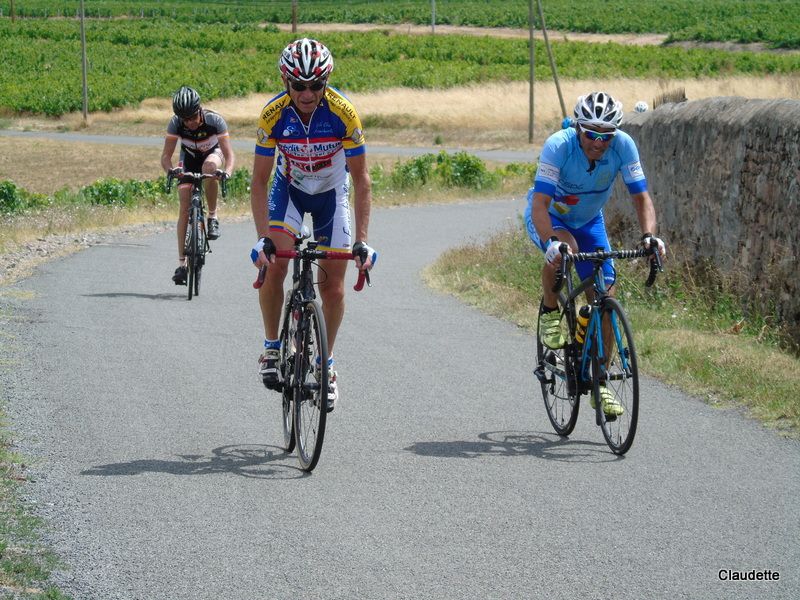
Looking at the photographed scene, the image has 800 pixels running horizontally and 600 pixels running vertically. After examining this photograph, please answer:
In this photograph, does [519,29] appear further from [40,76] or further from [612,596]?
[612,596]

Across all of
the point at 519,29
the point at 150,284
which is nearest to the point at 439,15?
the point at 519,29

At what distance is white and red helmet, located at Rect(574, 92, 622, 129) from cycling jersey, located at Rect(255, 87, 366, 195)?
1.37 m

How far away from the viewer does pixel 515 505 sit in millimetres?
6328

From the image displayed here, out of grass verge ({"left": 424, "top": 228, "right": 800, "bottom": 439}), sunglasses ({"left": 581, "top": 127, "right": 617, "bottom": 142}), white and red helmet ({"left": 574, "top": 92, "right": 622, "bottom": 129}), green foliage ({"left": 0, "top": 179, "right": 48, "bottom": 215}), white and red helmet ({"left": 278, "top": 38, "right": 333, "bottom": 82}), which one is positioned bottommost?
green foliage ({"left": 0, "top": 179, "right": 48, "bottom": 215})

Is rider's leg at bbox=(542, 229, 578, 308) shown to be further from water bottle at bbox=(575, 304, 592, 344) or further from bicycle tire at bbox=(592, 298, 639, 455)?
bicycle tire at bbox=(592, 298, 639, 455)

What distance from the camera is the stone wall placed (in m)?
10.9

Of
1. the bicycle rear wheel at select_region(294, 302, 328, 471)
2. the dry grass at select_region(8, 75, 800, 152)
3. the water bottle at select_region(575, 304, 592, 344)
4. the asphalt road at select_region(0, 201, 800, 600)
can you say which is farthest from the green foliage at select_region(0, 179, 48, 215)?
the dry grass at select_region(8, 75, 800, 152)

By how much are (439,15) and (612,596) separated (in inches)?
4374

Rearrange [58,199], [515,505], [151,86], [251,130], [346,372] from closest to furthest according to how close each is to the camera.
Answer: [515,505]
[346,372]
[58,199]
[251,130]
[151,86]

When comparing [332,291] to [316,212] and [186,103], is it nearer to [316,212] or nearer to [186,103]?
[316,212]

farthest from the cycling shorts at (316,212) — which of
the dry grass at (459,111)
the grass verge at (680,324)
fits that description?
the dry grass at (459,111)

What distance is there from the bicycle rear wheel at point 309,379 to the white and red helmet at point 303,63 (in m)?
1.29

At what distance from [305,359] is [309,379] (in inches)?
8.3

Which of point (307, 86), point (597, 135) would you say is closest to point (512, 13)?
point (597, 135)
